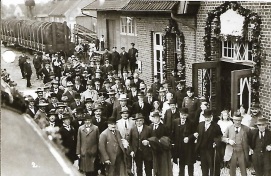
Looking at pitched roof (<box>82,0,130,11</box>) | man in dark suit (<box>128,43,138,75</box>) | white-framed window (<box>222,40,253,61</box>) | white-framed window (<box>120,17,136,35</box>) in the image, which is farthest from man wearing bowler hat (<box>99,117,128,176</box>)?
white-framed window (<box>120,17,136,35</box>)

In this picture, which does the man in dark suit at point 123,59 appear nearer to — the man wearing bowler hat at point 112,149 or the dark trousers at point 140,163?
the dark trousers at point 140,163

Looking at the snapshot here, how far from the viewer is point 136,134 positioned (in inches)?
190

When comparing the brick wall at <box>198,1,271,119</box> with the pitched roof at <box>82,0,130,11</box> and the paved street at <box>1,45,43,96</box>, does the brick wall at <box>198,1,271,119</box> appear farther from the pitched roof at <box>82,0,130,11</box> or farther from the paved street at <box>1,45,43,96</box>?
the paved street at <box>1,45,43,96</box>

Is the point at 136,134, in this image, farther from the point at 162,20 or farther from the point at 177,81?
the point at 162,20

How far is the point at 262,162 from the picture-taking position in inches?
185

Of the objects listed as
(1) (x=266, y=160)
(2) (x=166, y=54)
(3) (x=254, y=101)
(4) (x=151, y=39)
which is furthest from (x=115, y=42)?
(1) (x=266, y=160)

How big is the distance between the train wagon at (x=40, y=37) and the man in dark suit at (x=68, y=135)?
4334 millimetres

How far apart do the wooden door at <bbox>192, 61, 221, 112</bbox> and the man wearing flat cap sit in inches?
64.5

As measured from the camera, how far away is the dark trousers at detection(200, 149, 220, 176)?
4.90 m

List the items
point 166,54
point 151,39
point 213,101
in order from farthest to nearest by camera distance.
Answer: point 151,39
point 166,54
point 213,101

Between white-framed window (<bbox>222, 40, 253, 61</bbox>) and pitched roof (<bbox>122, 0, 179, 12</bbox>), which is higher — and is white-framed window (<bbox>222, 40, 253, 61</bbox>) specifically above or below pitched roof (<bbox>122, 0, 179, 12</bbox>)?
below

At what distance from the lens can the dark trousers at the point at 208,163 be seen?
490cm

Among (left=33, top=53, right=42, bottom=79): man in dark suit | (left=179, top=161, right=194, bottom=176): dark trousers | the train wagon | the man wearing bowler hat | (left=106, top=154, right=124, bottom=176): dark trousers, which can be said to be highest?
the train wagon

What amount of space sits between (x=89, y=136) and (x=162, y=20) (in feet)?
11.7
